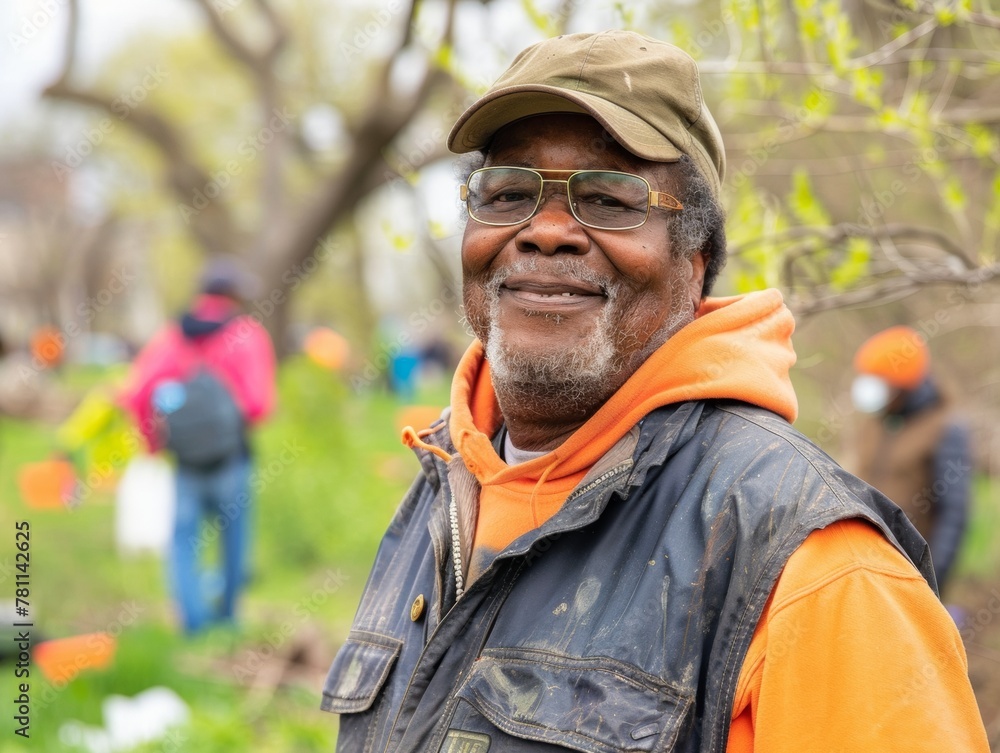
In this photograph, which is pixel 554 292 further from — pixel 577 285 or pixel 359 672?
pixel 359 672

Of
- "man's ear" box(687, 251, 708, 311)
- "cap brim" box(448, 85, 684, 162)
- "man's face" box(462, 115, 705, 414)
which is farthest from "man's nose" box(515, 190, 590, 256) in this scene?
"man's ear" box(687, 251, 708, 311)

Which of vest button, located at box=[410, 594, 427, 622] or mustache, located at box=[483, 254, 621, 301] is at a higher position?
mustache, located at box=[483, 254, 621, 301]

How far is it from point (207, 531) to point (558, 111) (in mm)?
5258

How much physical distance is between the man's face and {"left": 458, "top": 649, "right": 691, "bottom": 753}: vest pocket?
51 cm

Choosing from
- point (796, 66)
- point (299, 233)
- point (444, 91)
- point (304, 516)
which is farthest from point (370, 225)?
point (796, 66)

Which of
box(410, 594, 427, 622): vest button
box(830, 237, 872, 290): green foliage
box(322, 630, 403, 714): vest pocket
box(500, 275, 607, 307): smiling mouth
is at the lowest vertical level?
box(322, 630, 403, 714): vest pocket

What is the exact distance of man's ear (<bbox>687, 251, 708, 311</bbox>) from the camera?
2045 mm

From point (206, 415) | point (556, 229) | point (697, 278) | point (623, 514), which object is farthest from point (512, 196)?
point (206, 415)

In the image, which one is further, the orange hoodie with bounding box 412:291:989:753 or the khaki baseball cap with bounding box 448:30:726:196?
the khaki baseball cap with bounding box 448:30:726:196

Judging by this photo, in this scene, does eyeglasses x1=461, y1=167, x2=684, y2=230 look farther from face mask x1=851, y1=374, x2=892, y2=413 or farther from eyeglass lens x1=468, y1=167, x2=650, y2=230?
face mask x1=851, y1=374, x2=892, y2=413

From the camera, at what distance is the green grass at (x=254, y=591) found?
16.2 feet

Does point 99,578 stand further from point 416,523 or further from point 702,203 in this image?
point 702,203

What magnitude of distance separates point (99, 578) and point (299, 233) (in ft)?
22.4

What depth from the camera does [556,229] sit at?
6.23 ft
